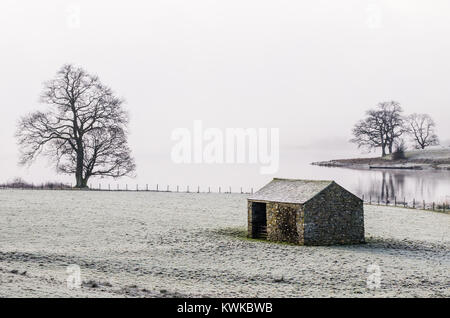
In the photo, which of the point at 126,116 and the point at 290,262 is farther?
the point at 126,116

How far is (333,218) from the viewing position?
30.4 meters

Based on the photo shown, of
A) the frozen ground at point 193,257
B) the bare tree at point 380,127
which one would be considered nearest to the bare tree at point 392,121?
the bare tree at point 380,127

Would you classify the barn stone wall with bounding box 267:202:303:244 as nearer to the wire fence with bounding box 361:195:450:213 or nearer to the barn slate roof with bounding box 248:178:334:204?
the barn slate roof with bounding box 248:178:334:204

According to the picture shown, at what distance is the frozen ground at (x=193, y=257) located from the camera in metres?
19.5

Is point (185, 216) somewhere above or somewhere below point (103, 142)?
below

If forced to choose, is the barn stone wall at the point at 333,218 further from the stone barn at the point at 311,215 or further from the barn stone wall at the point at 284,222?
the barn stone wall at the point at 284,222

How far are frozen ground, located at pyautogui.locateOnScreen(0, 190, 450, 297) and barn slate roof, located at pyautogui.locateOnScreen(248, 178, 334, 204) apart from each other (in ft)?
8.96

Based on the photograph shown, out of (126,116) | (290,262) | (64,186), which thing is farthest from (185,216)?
(64,186)

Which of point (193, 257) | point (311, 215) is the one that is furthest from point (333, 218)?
point (193, 257)

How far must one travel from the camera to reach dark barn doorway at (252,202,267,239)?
106 feet

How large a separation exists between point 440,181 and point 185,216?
49181 mm

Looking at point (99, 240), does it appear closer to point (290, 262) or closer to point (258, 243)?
point (258, 243)

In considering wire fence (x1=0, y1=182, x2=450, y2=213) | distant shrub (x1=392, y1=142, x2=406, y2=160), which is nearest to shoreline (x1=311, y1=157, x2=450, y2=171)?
distant shrub (x1=392, y1=142, x2=406, y2=160)
